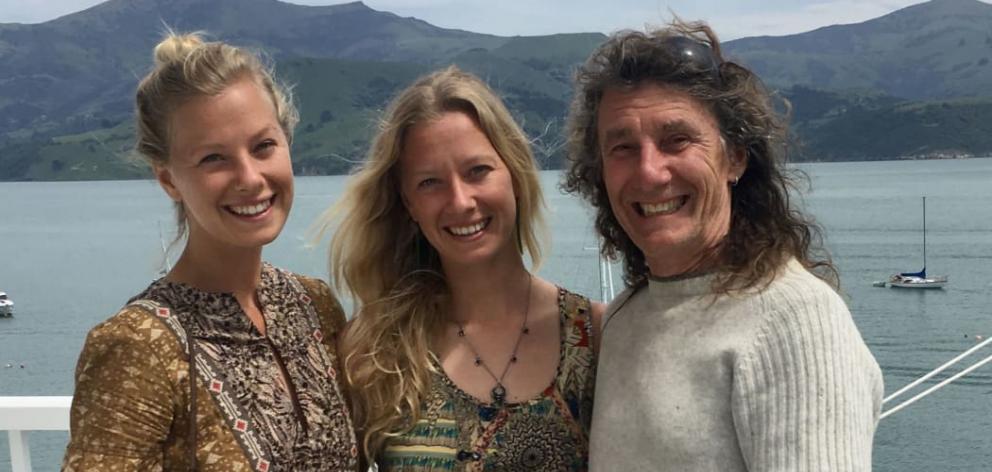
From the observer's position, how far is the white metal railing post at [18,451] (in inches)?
112

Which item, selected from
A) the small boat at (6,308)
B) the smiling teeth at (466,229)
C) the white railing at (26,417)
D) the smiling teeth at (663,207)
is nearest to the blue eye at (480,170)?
the smiling teeth at (466,229)

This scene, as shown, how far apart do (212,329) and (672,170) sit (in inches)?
40.7

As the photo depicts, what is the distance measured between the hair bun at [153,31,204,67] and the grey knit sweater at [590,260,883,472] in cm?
113

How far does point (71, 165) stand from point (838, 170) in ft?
409

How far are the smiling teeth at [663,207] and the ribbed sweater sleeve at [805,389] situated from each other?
0.29m

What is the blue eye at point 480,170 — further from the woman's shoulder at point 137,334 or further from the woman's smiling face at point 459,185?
the woman's shoulder at point 137,334

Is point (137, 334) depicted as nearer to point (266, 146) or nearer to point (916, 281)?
point (266, 146)

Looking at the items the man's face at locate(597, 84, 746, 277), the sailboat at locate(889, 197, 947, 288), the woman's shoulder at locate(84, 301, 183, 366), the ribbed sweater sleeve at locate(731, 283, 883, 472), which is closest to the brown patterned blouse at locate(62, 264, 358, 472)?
the woman's shoulder at locate(84, 301, 183, 366)

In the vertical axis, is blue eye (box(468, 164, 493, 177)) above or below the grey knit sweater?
above

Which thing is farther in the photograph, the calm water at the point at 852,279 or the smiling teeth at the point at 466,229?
the calm water at the point at 852,279

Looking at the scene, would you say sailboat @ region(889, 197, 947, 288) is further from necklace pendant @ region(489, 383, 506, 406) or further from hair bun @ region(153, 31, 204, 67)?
hair bun @ region(153, 31, 204, 67)

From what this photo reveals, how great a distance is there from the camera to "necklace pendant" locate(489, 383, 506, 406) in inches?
90.3

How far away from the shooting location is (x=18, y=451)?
9.39 ft

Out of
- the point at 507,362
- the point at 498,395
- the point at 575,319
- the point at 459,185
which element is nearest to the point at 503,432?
the point at 498,395
